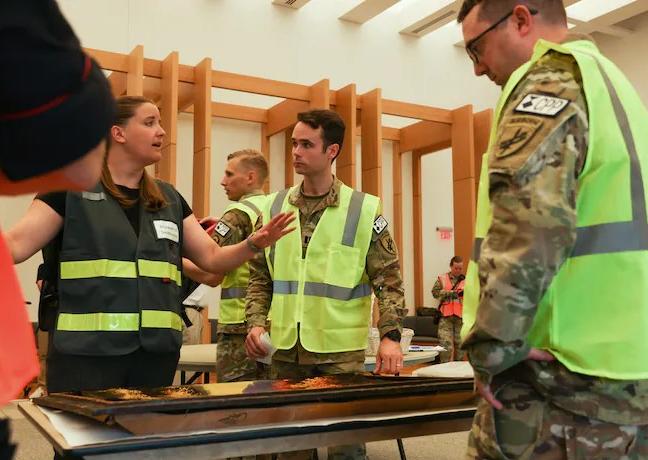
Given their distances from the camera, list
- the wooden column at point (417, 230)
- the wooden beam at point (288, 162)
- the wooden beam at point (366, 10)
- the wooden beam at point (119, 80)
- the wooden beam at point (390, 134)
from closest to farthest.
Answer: the wooden beam at point (119, 80), the wooden beam at point (288, 162), the wooden beam at point (366, 10), the wooden beam at point (390, 134), the wooden column at point (417, 230)

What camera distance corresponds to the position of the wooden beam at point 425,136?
774 cm

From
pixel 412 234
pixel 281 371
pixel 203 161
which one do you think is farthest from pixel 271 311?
pixel 412 234

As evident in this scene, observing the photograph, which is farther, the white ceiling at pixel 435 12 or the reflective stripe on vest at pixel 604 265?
the white ceiling at pixel 435 12

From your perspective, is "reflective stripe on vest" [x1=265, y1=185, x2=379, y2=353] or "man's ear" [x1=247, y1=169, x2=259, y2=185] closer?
"reflective stripe on vest" [x1=265, y1=185, x2=379, y2=353]

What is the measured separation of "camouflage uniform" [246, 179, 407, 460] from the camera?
7.93 feet

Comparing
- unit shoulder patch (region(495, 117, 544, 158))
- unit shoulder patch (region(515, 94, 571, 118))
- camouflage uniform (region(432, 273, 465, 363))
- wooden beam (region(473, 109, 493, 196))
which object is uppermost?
wooden beam (region(473, 109, 493, 196))

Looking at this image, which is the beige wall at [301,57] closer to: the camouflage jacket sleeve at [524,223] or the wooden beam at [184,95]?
the wooden beam at [184,95]

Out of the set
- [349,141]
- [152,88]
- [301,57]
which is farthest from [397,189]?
[152,88]

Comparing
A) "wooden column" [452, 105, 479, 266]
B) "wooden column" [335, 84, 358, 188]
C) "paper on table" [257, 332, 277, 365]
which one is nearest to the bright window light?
"wooden column" [452, 105, 479, 266]

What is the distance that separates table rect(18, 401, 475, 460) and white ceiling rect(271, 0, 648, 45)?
7.12 m

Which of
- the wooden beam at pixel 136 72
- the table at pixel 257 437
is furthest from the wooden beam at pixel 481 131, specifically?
the table at pixel 257 437

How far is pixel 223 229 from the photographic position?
3.19 metres

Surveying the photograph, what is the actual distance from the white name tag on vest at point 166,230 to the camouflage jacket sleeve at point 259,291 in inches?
24.2

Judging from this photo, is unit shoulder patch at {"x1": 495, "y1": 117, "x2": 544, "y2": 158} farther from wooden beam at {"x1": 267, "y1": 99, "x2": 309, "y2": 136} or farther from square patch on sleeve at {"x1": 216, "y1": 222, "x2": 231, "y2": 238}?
wooden beam at {"x1": 267, "y1": 99, "x2": 309, "y2": 136}
